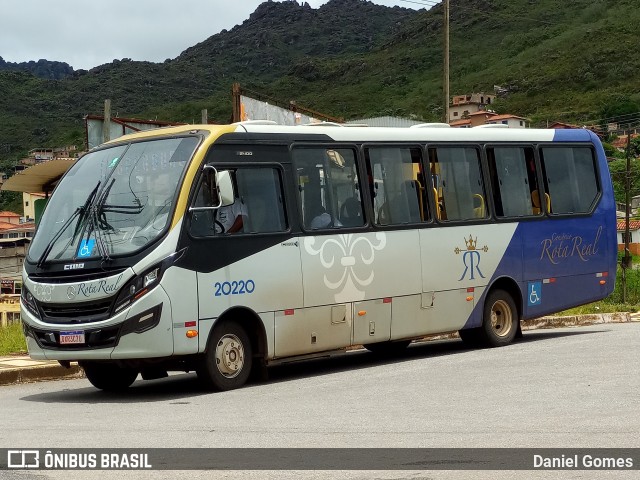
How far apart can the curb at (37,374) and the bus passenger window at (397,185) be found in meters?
4.66

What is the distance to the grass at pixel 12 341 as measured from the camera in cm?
1809

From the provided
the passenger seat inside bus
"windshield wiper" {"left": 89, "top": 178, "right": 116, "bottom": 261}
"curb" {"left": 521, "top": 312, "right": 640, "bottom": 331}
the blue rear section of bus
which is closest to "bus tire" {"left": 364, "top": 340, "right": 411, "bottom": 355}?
the blue rear section of bus

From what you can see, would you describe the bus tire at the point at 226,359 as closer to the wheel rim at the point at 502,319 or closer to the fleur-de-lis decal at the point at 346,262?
the fleur-de-lis decal at the point at 346,262

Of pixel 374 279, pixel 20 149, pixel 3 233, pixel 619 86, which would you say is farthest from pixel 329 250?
pixel 20 149

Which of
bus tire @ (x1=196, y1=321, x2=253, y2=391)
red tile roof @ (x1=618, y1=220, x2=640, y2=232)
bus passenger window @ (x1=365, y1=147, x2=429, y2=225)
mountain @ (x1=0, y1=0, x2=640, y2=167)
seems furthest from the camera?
mountain @ (x1=0, y1=0, x2=640, y2=167)

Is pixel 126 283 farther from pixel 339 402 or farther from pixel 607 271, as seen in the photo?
pixel 607 271

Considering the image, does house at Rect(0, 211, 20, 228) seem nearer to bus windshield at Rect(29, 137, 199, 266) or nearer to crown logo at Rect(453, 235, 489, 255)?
crown logo at Rect(453, 235, 489, 255)

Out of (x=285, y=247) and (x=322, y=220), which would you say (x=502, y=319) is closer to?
(x=322, y=220)

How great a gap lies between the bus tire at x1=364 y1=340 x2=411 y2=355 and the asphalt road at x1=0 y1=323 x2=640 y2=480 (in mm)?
1555

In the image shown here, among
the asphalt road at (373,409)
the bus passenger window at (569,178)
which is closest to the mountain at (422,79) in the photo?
the bus passenger window at (569,178)

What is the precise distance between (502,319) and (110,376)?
631 centimetres

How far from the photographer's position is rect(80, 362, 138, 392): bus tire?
45.9ft

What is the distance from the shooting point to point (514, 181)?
58.9 ft

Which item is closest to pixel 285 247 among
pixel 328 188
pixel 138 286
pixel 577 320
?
pixel 328 188
